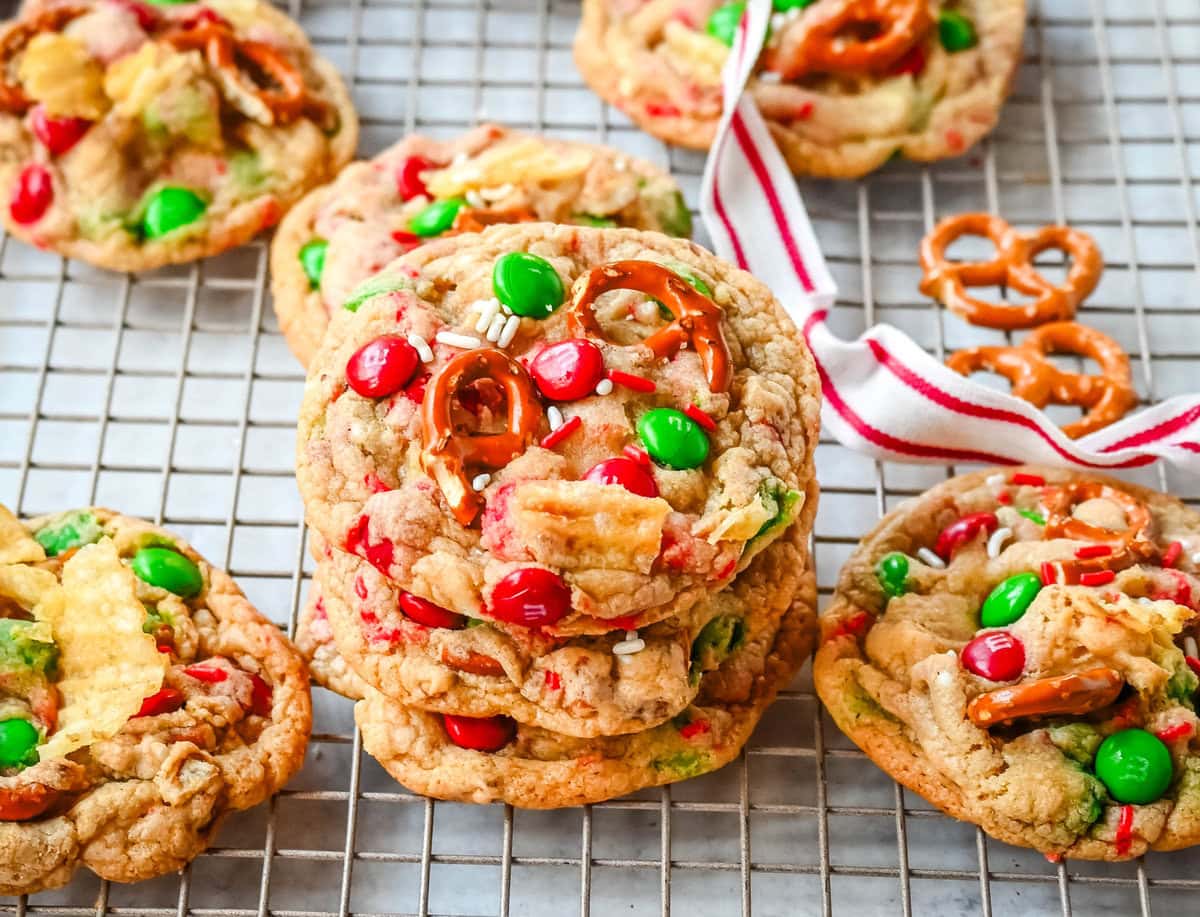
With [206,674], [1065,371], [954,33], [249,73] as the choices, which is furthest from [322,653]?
[954,33]

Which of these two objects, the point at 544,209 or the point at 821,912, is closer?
the point at 821,912

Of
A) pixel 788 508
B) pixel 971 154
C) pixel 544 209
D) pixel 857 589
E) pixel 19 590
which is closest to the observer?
pixel 788 508

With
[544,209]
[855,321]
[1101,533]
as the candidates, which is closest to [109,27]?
[544,209]

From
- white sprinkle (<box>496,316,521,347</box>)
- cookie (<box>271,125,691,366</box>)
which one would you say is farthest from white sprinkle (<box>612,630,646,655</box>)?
cookie (<box>271,125,691,366</box>)

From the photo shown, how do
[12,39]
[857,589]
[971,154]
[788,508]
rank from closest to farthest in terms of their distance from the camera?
[788,508]
[857,589]
[12,39]
[971,154]

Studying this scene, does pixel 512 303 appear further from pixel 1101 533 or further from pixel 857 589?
pixel 1101 533

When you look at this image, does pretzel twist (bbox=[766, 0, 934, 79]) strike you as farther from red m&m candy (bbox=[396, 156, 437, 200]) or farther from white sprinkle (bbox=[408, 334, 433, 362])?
white sprinkle (bbox=[408, 334, 433, 362])
